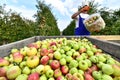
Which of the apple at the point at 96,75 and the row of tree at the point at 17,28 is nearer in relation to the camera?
the apple at the point at 96,75

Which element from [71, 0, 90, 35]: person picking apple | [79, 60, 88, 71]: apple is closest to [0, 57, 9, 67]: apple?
[79, 60, 88, 71]: apple

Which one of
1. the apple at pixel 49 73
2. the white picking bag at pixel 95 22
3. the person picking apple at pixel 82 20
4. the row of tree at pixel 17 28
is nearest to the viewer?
the apple at pixel 49 73

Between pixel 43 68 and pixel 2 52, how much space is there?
1.93 ft

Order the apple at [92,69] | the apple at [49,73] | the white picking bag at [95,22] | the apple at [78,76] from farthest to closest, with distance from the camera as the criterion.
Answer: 1. the white picking bag at [95,22]
2. the apple at [92,69]
3. the apple at [49,73]
4. the apple at [78,76]

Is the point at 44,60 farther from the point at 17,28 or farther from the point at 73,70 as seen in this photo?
the point at 17,28

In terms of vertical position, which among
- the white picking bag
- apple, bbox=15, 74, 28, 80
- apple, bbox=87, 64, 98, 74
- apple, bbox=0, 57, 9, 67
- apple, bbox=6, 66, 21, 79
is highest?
the white picking bag

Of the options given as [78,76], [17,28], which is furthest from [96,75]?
[17,28]

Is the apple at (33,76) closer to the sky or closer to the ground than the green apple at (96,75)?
closer to the sky

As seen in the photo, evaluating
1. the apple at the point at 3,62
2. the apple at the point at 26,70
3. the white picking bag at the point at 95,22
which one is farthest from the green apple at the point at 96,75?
the white picking bag at the point at 95,22

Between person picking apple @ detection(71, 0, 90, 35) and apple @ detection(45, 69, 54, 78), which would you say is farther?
person picking apple @ detection(71, 0, 90, 35)

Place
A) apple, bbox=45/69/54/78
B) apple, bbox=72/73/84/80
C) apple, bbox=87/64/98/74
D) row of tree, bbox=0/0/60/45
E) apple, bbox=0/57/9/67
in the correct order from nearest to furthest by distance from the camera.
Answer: apple, bbox=72/73/84/80 → apple, bbox=45/69/54/78 → apple, bbox=87/64/98/74 → apple, bbox=0/57/9/67 → row of tree, bbox=0/0/60/45

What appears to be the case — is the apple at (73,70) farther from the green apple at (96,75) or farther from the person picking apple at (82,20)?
the person picking apple at (82,20)

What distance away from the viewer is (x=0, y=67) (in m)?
1.82

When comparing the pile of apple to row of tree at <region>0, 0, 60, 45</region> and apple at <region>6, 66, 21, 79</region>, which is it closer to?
apple at <region>6, 66, 21, 79</region>
